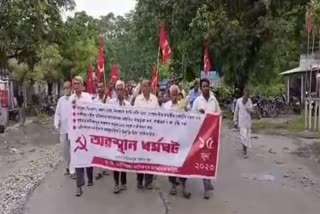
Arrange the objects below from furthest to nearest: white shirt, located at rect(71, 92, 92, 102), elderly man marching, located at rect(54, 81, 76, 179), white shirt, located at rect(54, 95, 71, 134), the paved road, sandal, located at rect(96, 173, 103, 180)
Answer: sandal, located at rect(96, 173, 103, 180), white shirt, located at rect(54, 95, 71, 134), elderly man marching, located at rect(54, 81, 76, 179), white shirt, located at rect(71, 92, 92, 102), the paved road

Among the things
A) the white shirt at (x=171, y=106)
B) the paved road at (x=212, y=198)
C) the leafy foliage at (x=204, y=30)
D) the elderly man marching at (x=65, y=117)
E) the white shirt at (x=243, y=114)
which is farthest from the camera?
the leafy foliage at (x=204, y=30)

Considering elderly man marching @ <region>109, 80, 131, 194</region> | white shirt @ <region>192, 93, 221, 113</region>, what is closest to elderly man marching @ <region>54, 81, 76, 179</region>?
elderly man marching @ <region>109, 80, 131, 194</region>

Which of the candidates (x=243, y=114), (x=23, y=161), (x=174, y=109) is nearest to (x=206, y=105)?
(x=174, y=109)

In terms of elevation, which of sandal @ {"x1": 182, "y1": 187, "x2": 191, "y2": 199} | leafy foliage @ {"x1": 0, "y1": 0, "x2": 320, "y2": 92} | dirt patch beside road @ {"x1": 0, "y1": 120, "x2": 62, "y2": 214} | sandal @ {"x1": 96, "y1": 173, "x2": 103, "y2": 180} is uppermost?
leafy foliage @ {"x1": 0, "y1": 0, "x2": 320, "y2": 92}

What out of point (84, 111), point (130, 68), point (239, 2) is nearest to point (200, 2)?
point (239, 2)

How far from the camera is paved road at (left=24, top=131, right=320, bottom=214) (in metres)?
8.73

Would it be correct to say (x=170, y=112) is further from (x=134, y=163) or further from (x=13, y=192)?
(x=13, y=192)

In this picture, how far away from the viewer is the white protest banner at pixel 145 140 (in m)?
9.48

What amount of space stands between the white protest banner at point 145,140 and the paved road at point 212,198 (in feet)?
1.60

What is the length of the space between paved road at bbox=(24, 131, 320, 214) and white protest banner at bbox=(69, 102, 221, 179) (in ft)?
1.60

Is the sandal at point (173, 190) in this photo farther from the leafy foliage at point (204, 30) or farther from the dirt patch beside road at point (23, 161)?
the leafy foliage at point (204, 30)

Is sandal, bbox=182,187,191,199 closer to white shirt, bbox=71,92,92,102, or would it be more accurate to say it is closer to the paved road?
the paved road

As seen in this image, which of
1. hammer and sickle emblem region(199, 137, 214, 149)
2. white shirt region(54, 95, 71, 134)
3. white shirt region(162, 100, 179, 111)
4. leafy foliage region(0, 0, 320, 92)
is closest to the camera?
hammer and sickle emblem region(199, 137, 214, 149)

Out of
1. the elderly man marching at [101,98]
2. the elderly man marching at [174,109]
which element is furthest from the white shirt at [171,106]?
the elderly man marching at [101,98]
